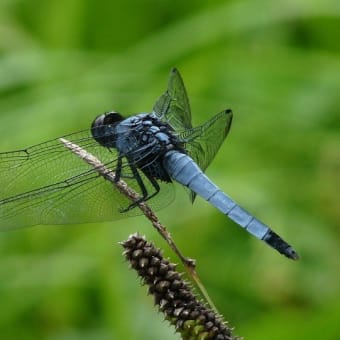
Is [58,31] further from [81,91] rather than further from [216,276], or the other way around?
[216,276]

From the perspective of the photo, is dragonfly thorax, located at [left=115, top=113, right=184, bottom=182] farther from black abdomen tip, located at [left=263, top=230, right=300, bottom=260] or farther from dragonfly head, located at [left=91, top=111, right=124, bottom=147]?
black abdomen tip, located at [left=263, top=230, right=300, bottom=260]

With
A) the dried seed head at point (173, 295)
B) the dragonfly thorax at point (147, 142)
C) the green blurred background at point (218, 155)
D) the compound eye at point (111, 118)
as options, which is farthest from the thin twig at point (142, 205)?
the green blurred background at point (218, 155)

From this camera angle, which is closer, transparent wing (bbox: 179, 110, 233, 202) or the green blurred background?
transparent wing (bbox: 179, 110, 233, 202)

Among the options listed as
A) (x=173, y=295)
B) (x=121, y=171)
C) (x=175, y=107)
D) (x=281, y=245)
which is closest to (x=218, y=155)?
(x=175, y=107)

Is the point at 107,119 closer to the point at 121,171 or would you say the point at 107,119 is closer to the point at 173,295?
the point at 121,171

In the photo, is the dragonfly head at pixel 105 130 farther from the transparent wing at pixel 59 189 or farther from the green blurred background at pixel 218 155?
the green blurred background at pixel 218 155

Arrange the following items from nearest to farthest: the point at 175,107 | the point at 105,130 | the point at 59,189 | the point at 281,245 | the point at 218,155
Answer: the point at 281,245
the point at 59,189
the point at 105,130
the point at 175,107
the point at 218,155

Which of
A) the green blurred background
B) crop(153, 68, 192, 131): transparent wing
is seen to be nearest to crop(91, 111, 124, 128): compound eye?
crop(153, 68, 192, 131): transparent wing
